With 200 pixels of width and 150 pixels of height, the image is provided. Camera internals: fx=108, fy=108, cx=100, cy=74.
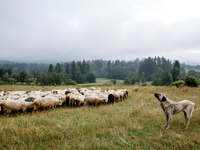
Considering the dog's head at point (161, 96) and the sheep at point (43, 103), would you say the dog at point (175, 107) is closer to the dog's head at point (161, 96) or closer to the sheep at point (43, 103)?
the dog's head at point (161, 96)

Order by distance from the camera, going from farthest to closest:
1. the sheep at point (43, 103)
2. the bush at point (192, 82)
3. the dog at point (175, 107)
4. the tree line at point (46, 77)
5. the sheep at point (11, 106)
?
the tree line at point (46, 77)
the bush at point (192, 82)
the sheep at point (43, 103)
the sheep at point (11, 106)
the dog at point (175, 107)

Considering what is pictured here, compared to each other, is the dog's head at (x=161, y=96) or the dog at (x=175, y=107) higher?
the dog's head at (x=161, y=96)

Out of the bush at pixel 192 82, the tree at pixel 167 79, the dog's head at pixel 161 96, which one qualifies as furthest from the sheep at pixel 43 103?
the tree at pixel 167 79

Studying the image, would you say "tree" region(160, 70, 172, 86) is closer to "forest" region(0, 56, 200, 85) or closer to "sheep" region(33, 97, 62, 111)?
"forest" region(0, 56, 200, 85)

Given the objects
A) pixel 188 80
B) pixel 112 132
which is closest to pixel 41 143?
pixel 112 132

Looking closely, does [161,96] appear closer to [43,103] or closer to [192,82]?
[43,103]

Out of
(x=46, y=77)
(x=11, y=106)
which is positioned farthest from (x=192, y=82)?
(x=46, y=77)

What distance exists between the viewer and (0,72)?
82125mm

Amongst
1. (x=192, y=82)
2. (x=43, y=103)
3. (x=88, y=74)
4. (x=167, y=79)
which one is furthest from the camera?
(x=88, y=74)

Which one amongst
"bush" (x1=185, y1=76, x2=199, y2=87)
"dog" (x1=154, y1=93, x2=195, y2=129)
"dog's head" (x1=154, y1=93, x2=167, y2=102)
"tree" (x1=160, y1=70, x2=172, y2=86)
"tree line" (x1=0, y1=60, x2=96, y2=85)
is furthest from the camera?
"tree line" (x1=0, y1=60, x2=96, y2=85)

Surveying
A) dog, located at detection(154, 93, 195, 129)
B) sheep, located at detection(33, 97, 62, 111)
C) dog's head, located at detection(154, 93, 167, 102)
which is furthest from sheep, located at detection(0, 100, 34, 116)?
dog, located at detection(154, 93, 195, 129)

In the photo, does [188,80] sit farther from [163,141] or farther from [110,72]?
[110,72]

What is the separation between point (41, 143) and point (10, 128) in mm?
2089

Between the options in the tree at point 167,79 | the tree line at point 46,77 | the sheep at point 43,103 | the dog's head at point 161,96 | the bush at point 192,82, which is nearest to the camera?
the dog's head at point 161,96
